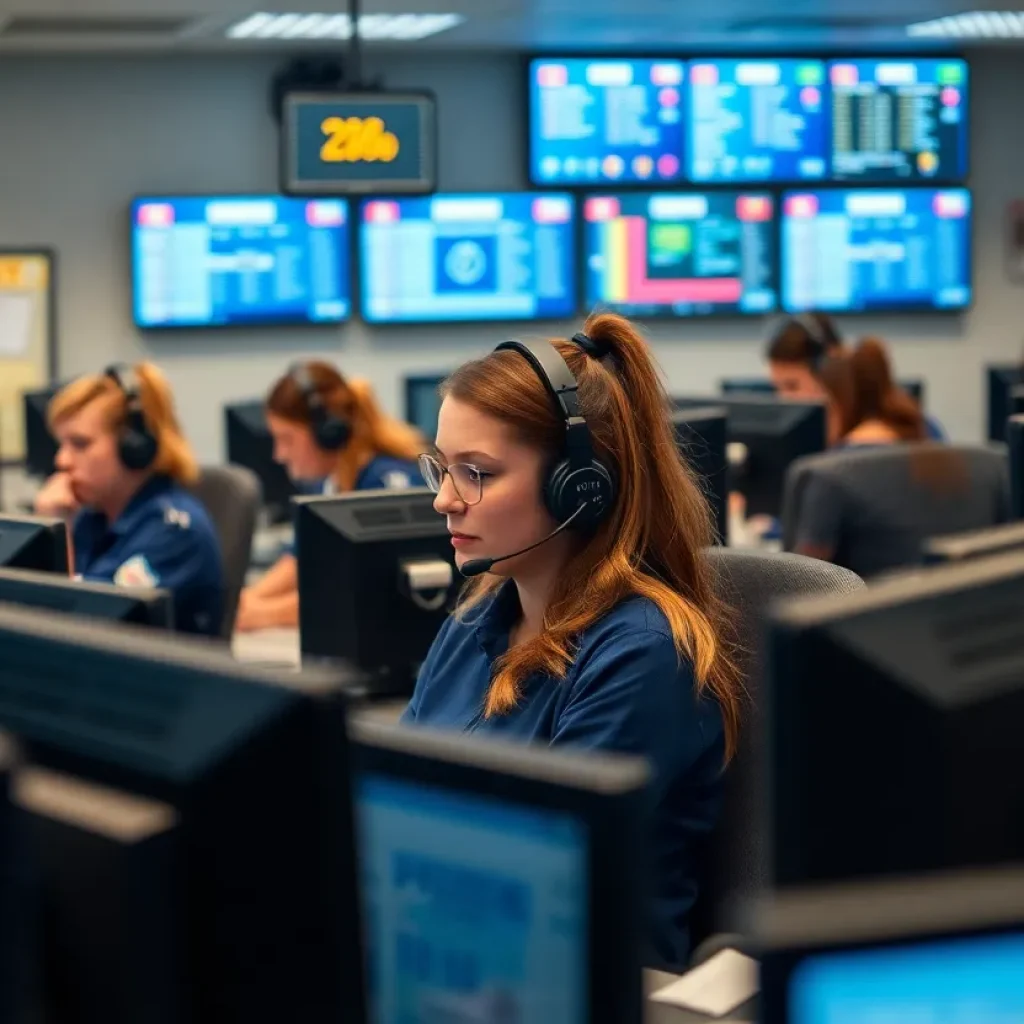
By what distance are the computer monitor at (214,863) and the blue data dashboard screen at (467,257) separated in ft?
17.8

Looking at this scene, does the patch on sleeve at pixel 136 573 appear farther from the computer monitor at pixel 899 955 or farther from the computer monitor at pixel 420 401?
the computer monitor at pixel 420 401

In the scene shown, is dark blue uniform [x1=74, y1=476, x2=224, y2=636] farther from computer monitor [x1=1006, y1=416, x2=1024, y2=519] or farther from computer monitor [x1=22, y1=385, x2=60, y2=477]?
computer monitor [x1=22, y1=385, x2=60, y2=477]

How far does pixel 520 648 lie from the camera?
1720mm

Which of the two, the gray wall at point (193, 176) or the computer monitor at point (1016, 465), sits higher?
the gray wall at point (193, 176)

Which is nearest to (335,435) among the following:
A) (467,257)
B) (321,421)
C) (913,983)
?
(321,421)

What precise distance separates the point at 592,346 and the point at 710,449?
126 centimetres

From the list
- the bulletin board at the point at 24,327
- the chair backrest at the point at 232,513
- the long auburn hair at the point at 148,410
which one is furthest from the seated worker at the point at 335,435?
the bulletin board at the point at 24,327

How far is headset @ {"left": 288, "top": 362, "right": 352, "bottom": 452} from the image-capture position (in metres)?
3.91

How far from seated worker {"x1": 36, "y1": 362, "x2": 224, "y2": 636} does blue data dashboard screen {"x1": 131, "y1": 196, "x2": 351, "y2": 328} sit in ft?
8.75

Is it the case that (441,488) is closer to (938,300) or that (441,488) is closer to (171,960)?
(171,960)

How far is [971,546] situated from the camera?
873 millimetres

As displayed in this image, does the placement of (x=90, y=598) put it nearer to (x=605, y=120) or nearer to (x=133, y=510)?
(x=133, y=510)

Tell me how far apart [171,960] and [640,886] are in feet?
0.63

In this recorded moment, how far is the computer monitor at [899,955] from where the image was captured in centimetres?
58
